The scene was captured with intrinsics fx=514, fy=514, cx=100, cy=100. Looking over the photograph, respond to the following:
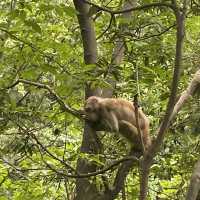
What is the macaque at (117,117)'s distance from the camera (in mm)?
5641

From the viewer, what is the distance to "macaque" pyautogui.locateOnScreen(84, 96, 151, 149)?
564 cm

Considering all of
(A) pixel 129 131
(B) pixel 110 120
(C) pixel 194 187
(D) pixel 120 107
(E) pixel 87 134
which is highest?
(D) pixel 120 107

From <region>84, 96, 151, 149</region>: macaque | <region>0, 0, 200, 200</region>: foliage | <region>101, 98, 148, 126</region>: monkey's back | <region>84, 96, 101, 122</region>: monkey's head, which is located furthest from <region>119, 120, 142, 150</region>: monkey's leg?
<region>84, 96, 101, 122</region>: monkey's head

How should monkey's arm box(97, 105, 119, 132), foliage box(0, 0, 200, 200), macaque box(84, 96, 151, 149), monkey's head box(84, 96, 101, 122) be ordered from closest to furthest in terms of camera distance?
1. foliage box(0, 0, 200, 200)
2. monkey's head box(84, 96, 101, 122)
3. macaque box(84, 96, 151, 149)
4. monkey's arm box(97, 105, 119, 132)

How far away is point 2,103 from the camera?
4738mm

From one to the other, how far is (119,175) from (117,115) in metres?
0.90

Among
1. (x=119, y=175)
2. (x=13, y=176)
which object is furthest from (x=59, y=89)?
(x=13, y=176)

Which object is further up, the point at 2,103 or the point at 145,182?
the point at 2,103

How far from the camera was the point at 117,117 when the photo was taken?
6.12 meters

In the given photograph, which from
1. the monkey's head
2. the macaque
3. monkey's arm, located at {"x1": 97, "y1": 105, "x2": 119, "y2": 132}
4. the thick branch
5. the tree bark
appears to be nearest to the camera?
the thick branch

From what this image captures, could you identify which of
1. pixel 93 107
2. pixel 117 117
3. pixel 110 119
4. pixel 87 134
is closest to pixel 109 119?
pixel 110 119

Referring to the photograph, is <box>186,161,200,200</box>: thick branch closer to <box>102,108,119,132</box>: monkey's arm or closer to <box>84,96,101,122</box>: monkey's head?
<box>84,96,101,122</box>: monkey's head

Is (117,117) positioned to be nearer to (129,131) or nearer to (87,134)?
(129,131)

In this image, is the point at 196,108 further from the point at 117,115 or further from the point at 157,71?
the point at 117,115
